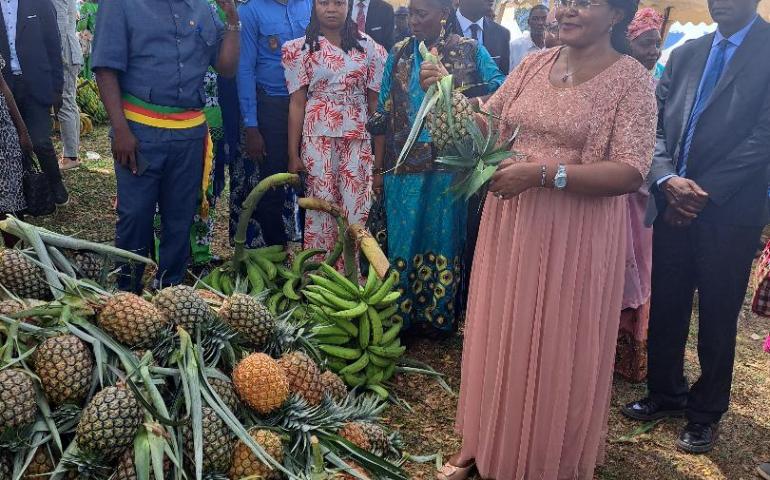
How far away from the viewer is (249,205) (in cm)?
377

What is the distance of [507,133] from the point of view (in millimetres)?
2873

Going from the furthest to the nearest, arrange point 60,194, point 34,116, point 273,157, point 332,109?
1. point 60,194
2. point 34,116
3. point 273,157
4. point 332,109

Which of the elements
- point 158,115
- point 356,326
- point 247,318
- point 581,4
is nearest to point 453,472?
point 356,326

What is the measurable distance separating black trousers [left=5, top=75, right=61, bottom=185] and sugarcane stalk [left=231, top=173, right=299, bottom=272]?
3.05m

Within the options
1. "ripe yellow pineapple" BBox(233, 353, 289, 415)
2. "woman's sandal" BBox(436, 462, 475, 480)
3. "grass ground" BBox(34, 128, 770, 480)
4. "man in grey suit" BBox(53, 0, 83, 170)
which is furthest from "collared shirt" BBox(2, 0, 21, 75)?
"woman's sandal" BBox(436, 462, 475, 480)

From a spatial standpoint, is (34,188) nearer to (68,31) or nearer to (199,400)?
(199,400)

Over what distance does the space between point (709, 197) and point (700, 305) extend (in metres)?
0.62

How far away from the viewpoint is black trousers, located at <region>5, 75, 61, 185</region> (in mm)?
5668

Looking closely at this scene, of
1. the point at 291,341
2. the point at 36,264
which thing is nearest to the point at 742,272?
the point at 291,341

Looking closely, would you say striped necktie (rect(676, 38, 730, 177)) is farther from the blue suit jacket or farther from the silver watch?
the blue suit jacket

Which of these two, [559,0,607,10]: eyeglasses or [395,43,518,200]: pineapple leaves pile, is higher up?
[559,0,607,10]: eyeglasses

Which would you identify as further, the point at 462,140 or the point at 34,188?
the point at 34,188

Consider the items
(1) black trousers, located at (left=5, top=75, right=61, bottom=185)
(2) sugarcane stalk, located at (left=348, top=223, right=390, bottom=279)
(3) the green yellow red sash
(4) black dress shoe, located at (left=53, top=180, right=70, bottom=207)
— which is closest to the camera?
(2) sugarcane stalk, located at (left=348, top=223, right=390, bottom=279)

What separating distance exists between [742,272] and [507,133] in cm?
154
